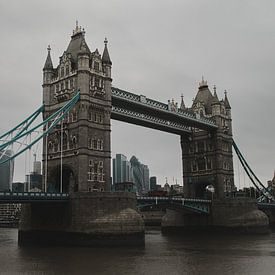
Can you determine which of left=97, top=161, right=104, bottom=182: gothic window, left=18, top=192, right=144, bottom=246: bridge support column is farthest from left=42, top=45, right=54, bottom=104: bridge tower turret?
left=18, top=192, right=144, bottom=246: bridge support column

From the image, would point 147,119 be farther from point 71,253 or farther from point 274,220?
Result: point 274,220

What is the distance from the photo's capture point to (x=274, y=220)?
344ft

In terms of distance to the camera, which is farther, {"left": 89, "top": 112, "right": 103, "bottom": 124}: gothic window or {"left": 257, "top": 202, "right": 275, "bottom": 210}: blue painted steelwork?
{"left": 257, "top": 202, "right": 275, "bottom": 210}: blue painted steelwork

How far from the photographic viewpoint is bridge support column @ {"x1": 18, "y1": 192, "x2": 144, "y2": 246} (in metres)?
50.0

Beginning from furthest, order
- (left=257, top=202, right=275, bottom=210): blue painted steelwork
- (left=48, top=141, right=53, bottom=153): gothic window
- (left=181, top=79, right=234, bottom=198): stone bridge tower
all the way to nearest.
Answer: (left=257, top=202, right=275, bottom=210): blue painted steelwork
(left=181, top=79, right=234, bottom=198): stone bridge tower
(left=48, top=141, right=53, bottom=153): gothic window

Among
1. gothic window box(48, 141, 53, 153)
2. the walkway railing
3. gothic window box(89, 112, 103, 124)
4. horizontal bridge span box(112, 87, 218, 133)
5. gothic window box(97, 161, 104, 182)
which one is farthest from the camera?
horizontal bridge span box(112, 87, 218, 133)

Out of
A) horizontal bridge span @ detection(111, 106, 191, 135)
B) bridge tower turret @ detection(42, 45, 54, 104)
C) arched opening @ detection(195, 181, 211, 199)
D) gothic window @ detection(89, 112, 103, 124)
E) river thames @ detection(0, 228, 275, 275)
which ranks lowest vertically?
river thames @ detection(0, 228, 275, 275)

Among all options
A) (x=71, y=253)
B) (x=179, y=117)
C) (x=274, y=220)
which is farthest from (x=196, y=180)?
(x=71, y=253)

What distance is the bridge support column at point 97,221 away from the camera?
50.0m

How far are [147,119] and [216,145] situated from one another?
19.0 meters

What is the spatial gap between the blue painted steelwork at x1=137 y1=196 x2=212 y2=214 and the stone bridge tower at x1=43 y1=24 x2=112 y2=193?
22.5ft

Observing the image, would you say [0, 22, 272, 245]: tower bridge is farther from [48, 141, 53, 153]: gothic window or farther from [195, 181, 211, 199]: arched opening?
[195, 181, 211, 199]: arched opening

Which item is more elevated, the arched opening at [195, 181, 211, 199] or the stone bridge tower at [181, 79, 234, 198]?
the stone bridge tower at [181, 79, 234, 198]

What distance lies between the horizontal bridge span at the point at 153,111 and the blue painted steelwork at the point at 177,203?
1380cm
